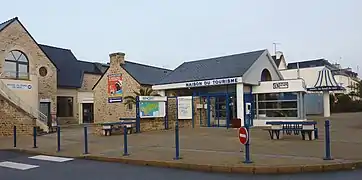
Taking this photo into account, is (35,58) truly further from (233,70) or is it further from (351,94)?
(351,94)

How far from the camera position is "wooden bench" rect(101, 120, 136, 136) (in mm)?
20016

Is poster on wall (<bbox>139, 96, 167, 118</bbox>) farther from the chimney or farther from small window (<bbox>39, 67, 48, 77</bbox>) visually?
small window (<bbox>39, 67, 48, 77</bbox>)

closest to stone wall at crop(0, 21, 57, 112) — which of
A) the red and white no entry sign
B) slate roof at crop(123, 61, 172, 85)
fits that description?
slate roof at crop(123, 61, 172, 85)

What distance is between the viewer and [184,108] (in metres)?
24.5

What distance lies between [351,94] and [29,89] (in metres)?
40.3

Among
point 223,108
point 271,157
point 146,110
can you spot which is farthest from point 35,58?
point 271,157

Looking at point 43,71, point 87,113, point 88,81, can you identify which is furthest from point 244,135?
point 88,81

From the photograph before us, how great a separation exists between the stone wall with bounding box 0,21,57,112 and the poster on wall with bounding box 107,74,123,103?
5.40 m

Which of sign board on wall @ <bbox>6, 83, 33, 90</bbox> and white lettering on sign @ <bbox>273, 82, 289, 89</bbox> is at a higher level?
sign board on wall @ <bbox>6, 83, 33, 90</bbox>

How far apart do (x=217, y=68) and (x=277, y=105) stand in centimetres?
486

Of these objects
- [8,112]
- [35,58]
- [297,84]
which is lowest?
[8,112]

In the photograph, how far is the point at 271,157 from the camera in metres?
10.5

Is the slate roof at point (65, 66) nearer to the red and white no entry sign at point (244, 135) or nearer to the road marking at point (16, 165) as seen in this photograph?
the road marking at point (16, 165)

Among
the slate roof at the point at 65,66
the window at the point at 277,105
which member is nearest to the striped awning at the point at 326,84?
the window at the point at 277,105
